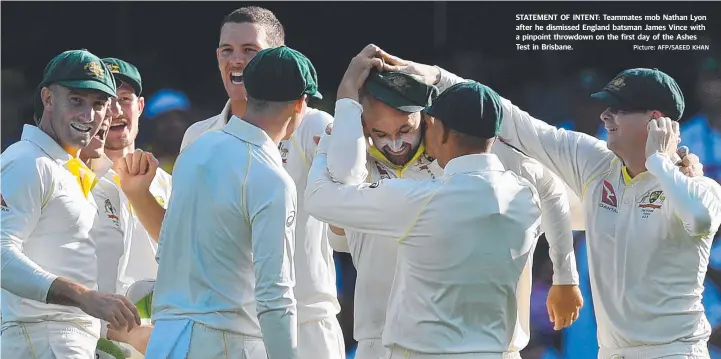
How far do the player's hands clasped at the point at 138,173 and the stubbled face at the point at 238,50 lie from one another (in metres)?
0.45

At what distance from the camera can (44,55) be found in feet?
21.8

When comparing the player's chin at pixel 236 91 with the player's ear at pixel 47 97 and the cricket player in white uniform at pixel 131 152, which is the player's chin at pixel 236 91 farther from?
the player's ear at pixel 47 97

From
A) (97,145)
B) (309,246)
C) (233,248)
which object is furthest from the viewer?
(97,145)

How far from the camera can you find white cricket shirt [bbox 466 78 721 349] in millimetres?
4242

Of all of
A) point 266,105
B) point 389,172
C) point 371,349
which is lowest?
point 371,349

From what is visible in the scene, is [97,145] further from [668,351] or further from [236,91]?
[668,351]

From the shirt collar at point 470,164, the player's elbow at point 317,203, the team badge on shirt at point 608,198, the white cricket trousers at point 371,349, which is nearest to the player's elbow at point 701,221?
the team badge on shirt at point 608,198

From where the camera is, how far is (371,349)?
4.31m

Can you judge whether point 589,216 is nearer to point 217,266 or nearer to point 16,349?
point 217,266

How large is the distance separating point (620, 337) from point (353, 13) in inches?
114

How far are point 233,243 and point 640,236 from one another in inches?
64.7

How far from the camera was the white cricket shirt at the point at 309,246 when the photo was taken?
14.6ft

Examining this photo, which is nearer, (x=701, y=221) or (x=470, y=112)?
(x=470, y=112)

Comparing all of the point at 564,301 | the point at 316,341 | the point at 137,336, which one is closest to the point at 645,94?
the point at 564,301
